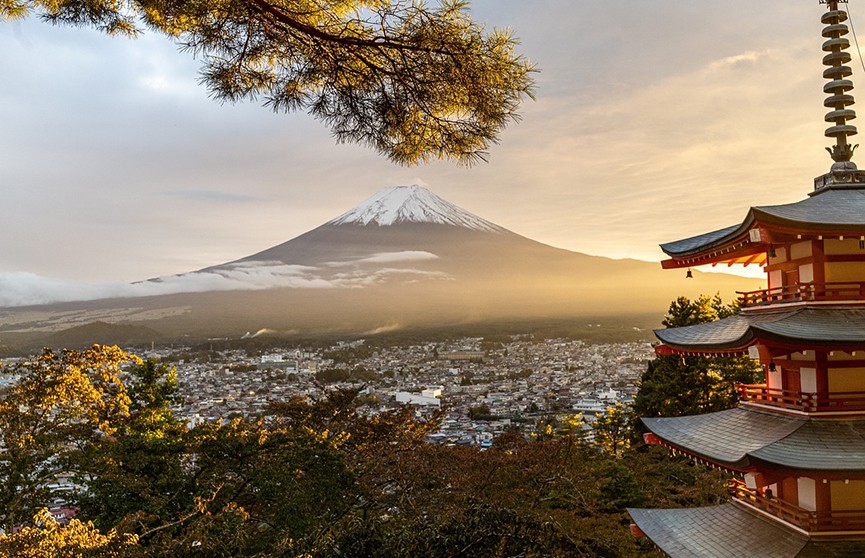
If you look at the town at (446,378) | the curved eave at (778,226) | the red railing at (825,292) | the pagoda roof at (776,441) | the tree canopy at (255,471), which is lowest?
the town at (446,378)

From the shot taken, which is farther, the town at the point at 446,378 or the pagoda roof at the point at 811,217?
the town at the point at 446,378

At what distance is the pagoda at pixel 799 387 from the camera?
5605 mm

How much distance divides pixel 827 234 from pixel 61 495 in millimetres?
12888

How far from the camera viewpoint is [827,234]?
5824mm

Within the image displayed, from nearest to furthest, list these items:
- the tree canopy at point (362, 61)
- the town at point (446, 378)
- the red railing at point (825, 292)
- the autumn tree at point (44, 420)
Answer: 1. the tree canopy at point (362, 61)
2. the red railing at point (825, 292)
3. the autumn tree at point (44, 420)
4. the town at point (446, 378)

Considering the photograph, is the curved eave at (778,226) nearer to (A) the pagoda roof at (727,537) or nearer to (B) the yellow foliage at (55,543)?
(A) the pagoda roof at (727,537)

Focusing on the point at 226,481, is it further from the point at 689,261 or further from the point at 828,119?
the point at 828,119

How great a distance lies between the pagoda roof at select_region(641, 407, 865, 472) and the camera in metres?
5.39

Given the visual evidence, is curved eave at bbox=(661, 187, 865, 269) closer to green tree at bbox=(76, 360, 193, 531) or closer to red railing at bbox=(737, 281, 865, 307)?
red railing at bbox=(737, 281, 865, 307)

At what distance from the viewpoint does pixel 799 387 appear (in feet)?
20.6

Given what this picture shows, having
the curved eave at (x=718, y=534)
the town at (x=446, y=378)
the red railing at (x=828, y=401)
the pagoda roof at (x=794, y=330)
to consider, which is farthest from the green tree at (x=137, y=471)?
the red railing at (x=828, y=401)

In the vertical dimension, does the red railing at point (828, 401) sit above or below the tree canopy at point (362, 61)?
below

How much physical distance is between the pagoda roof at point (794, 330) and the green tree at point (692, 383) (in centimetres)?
1155

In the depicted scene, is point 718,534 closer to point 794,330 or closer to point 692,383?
point 794,330
